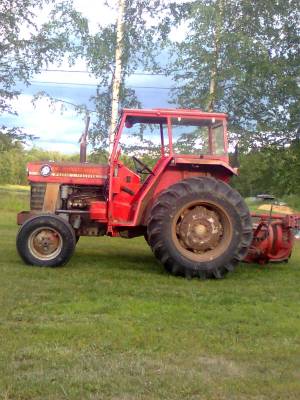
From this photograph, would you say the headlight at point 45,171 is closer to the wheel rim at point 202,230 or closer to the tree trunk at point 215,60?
the wheel rim at point 202,230

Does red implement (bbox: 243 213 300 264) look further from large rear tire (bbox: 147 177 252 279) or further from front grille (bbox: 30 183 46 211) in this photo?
front grille (bbox: 30 183 46 211)

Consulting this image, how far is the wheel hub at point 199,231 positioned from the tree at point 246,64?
898 centimetres

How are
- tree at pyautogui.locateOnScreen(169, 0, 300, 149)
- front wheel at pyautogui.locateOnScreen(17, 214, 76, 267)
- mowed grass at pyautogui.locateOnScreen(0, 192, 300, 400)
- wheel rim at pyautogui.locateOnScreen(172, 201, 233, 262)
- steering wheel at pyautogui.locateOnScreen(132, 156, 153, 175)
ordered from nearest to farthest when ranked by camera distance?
mowed grass at pyautogui.locateOnScreen(0, 192, 300, 400), wheel rim at pyautogui.locateOnScreen(172, 201, 233, 262), front wheel at pyautogui.locateOnScreen(17, 214, 76, 267), steering wheel at pyautogui.locateOnScreen(132, 156, 153, 175), tree at pyautogui.locateOnScreen(169, 0, 300, 149)

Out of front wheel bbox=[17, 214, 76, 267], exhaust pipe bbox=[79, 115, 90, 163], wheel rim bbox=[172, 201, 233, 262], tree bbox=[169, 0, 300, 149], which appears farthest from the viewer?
tree bbox=[169, 0, 300, 149]

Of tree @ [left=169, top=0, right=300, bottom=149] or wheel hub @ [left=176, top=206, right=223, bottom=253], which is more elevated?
tree @ [left=169, top=0, right=300, bottom=149]

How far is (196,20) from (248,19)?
1540 mm

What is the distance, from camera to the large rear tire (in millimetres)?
8117

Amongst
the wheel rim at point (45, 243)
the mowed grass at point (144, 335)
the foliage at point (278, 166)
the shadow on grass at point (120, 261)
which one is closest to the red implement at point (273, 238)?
the mowed grass at point (144, 335)

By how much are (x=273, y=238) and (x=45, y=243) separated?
3502mm

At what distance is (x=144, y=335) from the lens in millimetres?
4992

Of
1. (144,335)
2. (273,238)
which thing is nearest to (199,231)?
(273,238)

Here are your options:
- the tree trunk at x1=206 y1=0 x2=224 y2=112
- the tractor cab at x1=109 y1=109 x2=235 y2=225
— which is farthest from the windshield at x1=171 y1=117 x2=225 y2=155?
the tree trunk at x1=206 y1=0 x2=224 y2=112

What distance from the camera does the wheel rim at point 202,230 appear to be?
8250mm

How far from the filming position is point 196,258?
819 cm
